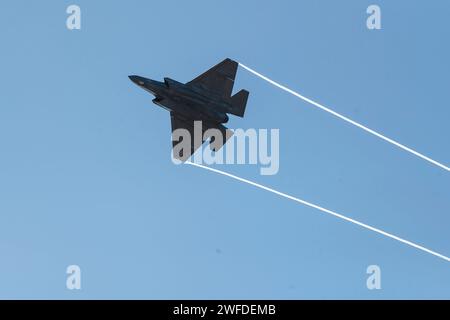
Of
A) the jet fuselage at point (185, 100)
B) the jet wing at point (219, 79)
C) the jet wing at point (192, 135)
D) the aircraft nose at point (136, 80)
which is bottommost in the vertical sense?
the jet wing at point (192, 135)

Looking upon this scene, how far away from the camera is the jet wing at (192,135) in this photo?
5450 cm

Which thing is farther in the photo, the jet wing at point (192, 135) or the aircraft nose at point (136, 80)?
the jet wing at point (192, 135)

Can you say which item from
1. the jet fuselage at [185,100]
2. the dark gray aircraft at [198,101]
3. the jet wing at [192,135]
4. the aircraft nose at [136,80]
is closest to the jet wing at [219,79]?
the dark gray aircraft at [198,101]

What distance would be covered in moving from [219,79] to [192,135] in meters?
5.98

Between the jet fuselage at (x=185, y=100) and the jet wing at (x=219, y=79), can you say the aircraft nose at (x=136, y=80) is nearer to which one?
the jet fuselage at (x=185, y=100)

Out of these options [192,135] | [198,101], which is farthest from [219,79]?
[192,135]

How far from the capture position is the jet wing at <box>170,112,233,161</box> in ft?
179

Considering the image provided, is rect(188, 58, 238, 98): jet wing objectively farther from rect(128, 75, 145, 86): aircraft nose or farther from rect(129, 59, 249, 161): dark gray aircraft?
rect(128, 75, 145, 86): aircraft nose

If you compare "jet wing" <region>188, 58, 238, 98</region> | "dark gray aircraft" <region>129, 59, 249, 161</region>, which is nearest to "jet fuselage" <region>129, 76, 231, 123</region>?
"dark gray aircraft" <region>129, 59, 249, 161</region>

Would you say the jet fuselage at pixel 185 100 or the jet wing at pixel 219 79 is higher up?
the jet wing at pixel 219 79

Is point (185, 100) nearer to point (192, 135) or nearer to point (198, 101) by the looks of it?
point (198, 101)

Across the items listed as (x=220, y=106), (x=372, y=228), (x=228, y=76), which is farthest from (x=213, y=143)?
(x=372, y=228)
